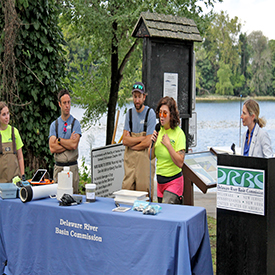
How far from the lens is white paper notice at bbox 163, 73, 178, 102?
20.5ft

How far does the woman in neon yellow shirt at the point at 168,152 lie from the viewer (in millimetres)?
3932

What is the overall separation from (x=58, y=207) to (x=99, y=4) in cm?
791

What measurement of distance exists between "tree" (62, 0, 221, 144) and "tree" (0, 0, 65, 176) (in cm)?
236

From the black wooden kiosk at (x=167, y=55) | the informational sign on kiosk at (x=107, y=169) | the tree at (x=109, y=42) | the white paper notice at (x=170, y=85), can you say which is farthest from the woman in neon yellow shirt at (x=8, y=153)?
the tree at (x=109, y=42)

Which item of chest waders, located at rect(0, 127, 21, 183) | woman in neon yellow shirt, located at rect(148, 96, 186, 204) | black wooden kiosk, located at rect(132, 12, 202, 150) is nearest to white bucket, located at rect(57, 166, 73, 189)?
woman in neon yellow shirt, located at rect(148, 96, 186, 204)

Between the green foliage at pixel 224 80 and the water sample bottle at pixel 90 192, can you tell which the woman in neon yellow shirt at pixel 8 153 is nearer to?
the water sample bottle at pixel 90 192

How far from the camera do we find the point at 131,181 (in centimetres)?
517

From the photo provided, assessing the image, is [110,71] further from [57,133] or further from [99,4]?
[57,133]

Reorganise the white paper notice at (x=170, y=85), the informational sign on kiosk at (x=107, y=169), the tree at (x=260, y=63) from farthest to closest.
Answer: the tree at (x=260, y=63) < the white paper notice at (x=170, y=85) < the informational sign on kiosk at (x=107, y=169)

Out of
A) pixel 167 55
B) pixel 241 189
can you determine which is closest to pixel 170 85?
pixel 167 55

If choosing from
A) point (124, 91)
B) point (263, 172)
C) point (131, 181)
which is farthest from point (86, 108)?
point (263, 172)

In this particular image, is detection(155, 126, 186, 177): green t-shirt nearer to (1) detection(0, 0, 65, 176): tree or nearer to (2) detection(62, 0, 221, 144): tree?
(1) detection(0, 0, 65, 176): tree

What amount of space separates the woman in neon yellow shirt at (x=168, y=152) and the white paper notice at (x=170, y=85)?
225 centimetres

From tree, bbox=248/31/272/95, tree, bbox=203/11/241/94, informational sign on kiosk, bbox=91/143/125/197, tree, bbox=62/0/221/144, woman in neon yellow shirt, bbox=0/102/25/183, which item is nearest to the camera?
woman in neon yellow shirt, bbox=0/102/25/183
